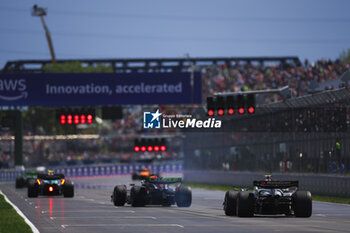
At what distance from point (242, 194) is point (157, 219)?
7.61 feet

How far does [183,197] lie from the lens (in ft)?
100

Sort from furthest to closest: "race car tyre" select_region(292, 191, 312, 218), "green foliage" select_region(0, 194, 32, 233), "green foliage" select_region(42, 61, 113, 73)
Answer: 1. "green foliage" select_region(42, 61, 113, 73)
2. "race car tyre" select_region(292, 191, 312, 218)
3. "green foliage" select_region(0, 194, 32, 233)

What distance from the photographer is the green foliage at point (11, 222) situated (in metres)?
20.2

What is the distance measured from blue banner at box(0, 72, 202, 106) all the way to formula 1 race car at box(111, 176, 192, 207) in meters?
25.8

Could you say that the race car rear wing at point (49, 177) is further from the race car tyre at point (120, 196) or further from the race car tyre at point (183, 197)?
the race car tyre at point (183, 197)

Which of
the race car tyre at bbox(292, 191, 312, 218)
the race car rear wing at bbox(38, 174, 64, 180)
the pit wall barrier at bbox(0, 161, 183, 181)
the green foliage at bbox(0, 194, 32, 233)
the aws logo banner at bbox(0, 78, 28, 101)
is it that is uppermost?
the aws logo banner at bbox(0, 78, 28, 101)

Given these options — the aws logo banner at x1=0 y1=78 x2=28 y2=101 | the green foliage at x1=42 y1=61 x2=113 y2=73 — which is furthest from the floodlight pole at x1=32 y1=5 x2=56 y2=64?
the aws logo banner at x1=0 y1=78 x2=28 y2=101

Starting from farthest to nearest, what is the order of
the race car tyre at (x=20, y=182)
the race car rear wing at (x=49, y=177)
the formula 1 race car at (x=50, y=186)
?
the race car tyre at (x=20, y=182) < the race car rear wing at (x=49, y=177) < the formula 1 race car at (x=50, y=186)

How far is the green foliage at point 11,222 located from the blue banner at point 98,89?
91.5ft

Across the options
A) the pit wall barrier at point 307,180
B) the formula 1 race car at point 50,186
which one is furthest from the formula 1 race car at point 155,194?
the formula 1 race car at point 50,186

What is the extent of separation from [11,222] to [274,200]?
679 centimetres

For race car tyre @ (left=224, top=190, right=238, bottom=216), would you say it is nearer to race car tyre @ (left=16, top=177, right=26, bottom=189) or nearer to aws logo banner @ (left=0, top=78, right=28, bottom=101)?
race car tyre @ (left=16, top=177, right=26, bottom=189)

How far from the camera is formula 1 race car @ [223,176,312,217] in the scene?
923 inches

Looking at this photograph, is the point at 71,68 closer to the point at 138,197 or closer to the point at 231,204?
the point at 138,197
